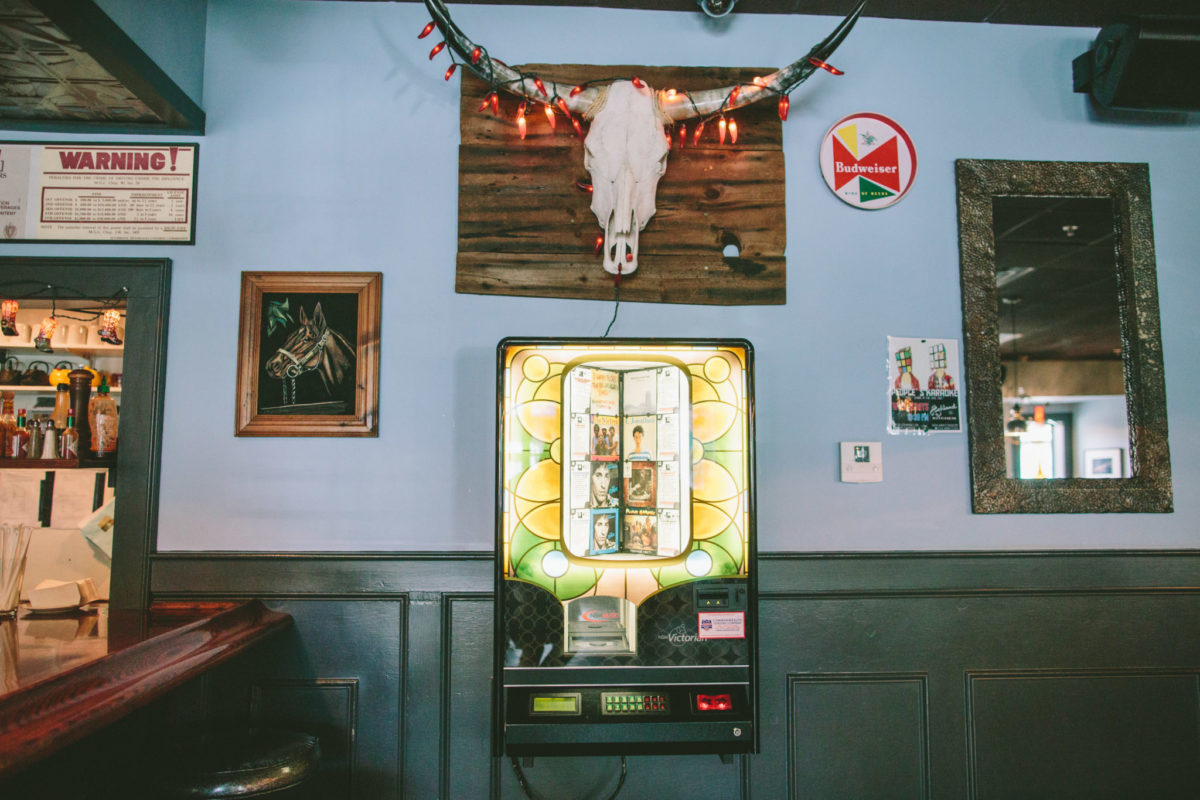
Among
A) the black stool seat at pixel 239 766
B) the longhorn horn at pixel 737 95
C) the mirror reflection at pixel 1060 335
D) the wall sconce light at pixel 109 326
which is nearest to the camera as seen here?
the black stool seat at pixel 239 766

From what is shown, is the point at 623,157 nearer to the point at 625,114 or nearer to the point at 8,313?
the point at 625,114

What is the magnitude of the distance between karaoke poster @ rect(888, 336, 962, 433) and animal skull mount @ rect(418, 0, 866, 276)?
101cm

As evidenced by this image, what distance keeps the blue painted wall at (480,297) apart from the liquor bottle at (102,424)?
0.77 metres

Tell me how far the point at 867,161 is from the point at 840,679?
192 cm

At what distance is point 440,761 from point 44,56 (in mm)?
2594

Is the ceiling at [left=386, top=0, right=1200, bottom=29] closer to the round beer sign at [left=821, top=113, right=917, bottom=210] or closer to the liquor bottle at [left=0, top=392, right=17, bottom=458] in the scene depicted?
the round beer sign at [left=821, top=113, right=917, bottom=210]

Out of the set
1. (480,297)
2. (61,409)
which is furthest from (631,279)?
(61,409)

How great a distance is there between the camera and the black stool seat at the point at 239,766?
166cm

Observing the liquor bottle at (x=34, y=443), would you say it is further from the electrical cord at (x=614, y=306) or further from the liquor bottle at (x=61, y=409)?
the electrical cord at (x=614, y=306)

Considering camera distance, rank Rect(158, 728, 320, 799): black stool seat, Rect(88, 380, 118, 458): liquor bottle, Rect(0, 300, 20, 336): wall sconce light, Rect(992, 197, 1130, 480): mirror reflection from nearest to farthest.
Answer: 1. Rect(158, 728, 320, 799): black stool seat
2. Rect(0, 300, 20, 336): wall sconce light
3. Rect(88, 380, 118, 458): liquor bottle
4. Rect(992, 197, 1130, 480): mirror reflection

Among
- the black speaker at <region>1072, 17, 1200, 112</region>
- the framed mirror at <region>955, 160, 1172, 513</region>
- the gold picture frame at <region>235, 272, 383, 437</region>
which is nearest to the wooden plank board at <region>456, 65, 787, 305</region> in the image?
the gold picture frame at <region>235, 272, 383, 437</region>

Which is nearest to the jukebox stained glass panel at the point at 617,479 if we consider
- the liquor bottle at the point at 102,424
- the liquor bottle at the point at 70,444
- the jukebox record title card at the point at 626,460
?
the jukebox record title card at the point at 626,460

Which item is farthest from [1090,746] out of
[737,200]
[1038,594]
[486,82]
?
[486,82]

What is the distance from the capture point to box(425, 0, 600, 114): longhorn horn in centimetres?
222
